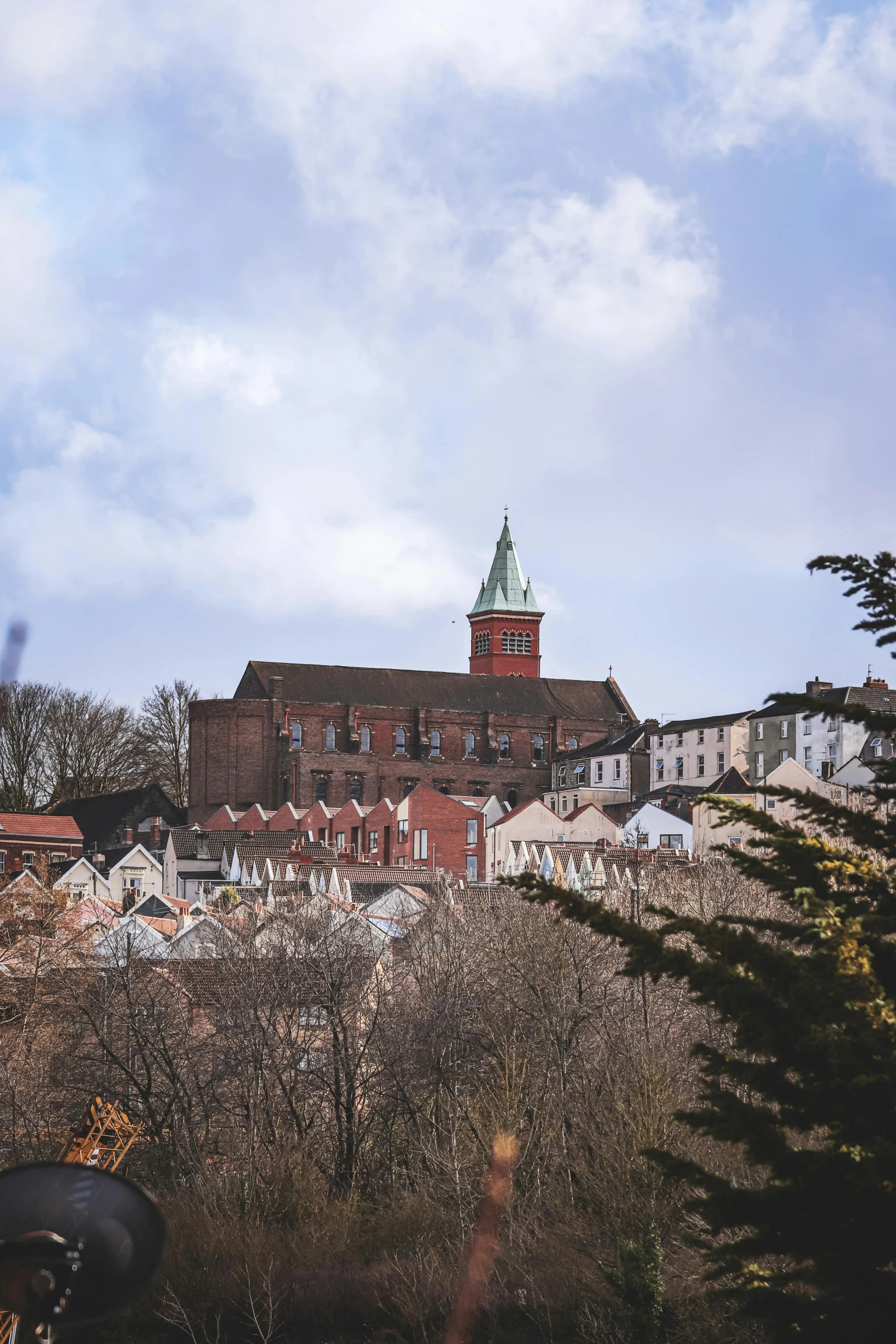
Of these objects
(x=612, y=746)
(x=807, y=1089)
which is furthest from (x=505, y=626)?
(x=807, y=1089)

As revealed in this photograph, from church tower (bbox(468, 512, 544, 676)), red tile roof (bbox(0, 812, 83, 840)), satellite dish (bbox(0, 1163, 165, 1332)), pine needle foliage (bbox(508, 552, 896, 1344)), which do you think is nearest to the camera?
satellite dish (bbox(0, 1163, 165, 1332))

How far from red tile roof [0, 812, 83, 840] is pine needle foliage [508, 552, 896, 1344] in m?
83.4

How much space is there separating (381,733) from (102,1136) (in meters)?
Answer: 86.6

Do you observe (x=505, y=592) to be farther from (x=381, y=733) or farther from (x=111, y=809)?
(x=111, y=809)

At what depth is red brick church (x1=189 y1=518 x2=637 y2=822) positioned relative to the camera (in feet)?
367

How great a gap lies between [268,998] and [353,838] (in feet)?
206

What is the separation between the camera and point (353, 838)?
102 m

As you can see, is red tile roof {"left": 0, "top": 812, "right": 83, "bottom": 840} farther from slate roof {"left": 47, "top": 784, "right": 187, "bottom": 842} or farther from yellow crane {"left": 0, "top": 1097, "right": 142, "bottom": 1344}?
yellow crane {"left": 0, "top": 1097, "right": 142, "bottom": 1344}

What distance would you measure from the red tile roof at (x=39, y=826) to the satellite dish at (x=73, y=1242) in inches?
3410

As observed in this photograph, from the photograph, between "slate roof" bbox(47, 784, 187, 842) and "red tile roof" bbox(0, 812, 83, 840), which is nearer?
"red tile roof" bbox(0, 812, 83, 840)

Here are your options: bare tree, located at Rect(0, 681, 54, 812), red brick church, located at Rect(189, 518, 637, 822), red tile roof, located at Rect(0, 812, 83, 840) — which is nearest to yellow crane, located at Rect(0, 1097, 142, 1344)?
red tile roof, located at Rect(0, 812, 83, 840)

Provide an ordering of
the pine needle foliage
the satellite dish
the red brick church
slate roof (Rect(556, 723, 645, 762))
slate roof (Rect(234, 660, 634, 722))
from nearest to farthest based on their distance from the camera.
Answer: the satellite dish < the pine needle foliage < the red brick church < slate roof (Rect(556, 723, 645, 762)) < slate roof (Rect(234, 660, 634, 722))

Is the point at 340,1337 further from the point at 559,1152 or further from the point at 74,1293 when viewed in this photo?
the point at 74,1293

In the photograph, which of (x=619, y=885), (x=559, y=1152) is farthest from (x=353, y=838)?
(x=559, y=1152)
